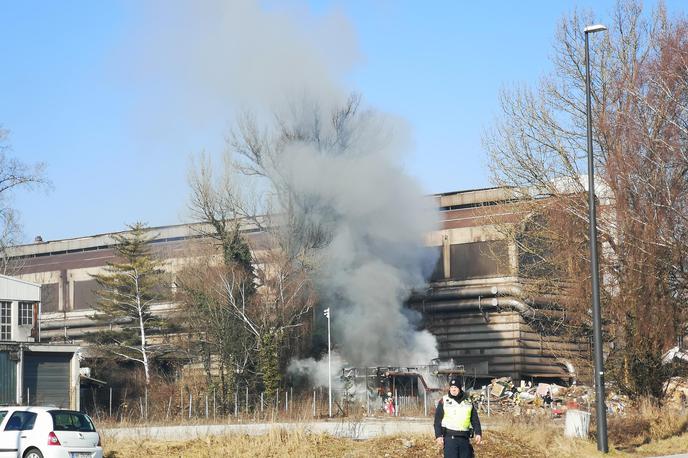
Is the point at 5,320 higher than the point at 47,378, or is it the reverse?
the point at 5,320

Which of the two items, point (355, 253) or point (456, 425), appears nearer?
point (456, 425)

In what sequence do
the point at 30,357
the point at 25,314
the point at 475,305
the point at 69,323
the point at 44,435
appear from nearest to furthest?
the point at 44,435 → the point at 30,357 → the point at 25,314 → the point at 475,305 → the point at 69,323

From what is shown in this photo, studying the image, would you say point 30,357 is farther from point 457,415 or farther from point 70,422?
point 457,415

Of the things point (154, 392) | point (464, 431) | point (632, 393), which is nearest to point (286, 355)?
point (154, 392)

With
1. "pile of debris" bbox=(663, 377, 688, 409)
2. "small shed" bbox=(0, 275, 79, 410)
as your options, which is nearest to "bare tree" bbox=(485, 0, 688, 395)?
"pile of debris" bbox=(663, 377, 688, 409)

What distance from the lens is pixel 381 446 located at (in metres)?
22.0

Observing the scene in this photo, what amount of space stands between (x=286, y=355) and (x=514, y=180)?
19.0 metres

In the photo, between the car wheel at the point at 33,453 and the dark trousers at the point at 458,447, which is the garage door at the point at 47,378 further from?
the dark trousers at the point at 458,447

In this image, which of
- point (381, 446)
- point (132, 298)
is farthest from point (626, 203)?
point (132, 298)

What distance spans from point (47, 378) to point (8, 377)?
8.66 feet

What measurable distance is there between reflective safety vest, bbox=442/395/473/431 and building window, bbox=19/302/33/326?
34221 millimetres

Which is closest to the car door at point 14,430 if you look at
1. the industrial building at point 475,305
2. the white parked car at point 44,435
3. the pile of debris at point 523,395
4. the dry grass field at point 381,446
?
the white parked car at point 44,435

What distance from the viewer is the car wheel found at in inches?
782

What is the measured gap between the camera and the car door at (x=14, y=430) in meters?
19.9
